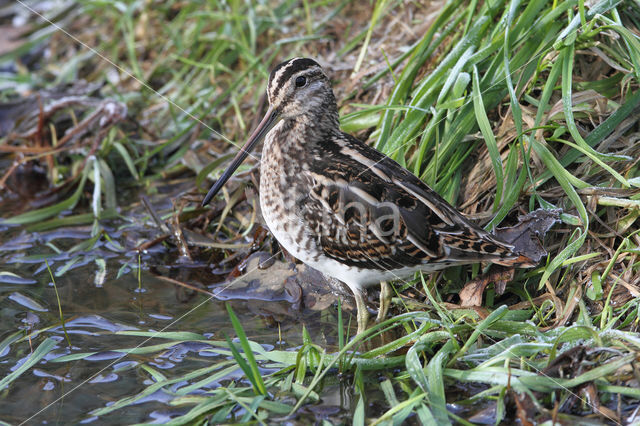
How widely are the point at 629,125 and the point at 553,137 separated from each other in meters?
0.45

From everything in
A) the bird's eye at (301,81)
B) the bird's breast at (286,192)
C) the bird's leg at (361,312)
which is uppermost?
the bird's eye at (301,81)

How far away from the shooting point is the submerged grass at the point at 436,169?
2.89m

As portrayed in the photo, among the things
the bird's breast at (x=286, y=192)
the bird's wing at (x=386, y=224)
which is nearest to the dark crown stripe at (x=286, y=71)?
the bird's breast at (x=286, y=192)

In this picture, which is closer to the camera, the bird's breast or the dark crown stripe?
the bird's breast

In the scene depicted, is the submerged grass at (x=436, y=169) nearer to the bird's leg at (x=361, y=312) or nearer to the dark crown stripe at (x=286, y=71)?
the bird's leg at (x=361, y=312)

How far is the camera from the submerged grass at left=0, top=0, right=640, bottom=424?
2.89 metres

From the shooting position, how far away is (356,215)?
11.2 ft

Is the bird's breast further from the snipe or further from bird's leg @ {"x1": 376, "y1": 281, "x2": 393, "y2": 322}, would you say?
bird's leg @ {"x1": 376, "y1": 281, "x2": 393, "y2": 322}

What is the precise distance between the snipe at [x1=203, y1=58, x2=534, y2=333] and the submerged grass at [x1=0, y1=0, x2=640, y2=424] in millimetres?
268

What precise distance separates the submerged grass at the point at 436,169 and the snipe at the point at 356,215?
0.27m

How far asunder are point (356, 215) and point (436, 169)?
78 cm

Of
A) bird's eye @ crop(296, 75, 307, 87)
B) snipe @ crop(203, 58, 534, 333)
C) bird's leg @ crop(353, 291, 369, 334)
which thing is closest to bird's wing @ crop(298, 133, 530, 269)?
snipe @ crop(203, 58, 534, 333)

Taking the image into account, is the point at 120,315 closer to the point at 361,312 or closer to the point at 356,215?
the point at 361,312

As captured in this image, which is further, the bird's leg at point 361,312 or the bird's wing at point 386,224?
the bird's leg at point 361,312
